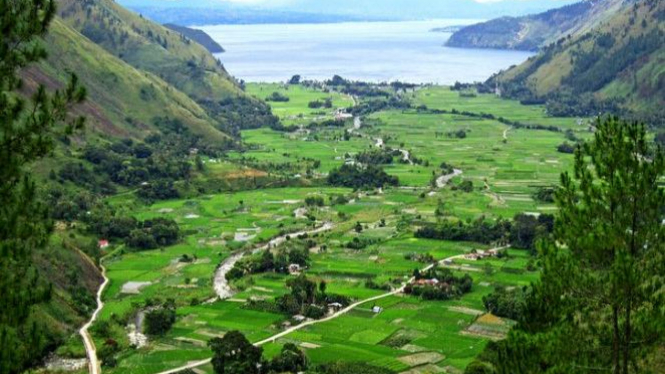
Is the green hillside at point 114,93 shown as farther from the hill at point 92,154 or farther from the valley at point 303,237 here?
the valley at point 303,237

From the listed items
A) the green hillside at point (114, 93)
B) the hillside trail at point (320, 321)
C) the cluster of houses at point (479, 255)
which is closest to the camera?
the hillside trail at point (320, 321)

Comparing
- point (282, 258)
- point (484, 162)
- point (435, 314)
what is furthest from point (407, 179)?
point (435, 314)

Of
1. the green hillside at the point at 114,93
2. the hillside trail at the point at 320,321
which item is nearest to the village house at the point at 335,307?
the hillside trail at the point at 320,321

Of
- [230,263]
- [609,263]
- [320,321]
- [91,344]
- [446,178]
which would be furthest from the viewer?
[446,178]

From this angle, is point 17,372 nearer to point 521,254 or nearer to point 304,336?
point 304,336

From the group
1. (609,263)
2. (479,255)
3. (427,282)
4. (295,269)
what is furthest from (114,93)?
(609,263)

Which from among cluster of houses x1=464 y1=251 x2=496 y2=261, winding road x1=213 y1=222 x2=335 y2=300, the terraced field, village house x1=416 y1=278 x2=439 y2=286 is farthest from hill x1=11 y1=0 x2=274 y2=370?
cluster of houses x1=464 y1=251 x2=496 y2=261

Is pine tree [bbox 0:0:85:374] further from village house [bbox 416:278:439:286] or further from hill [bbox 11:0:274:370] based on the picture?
village house [bbox 416:278:439:286]

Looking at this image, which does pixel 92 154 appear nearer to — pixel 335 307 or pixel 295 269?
pixel 295 269
